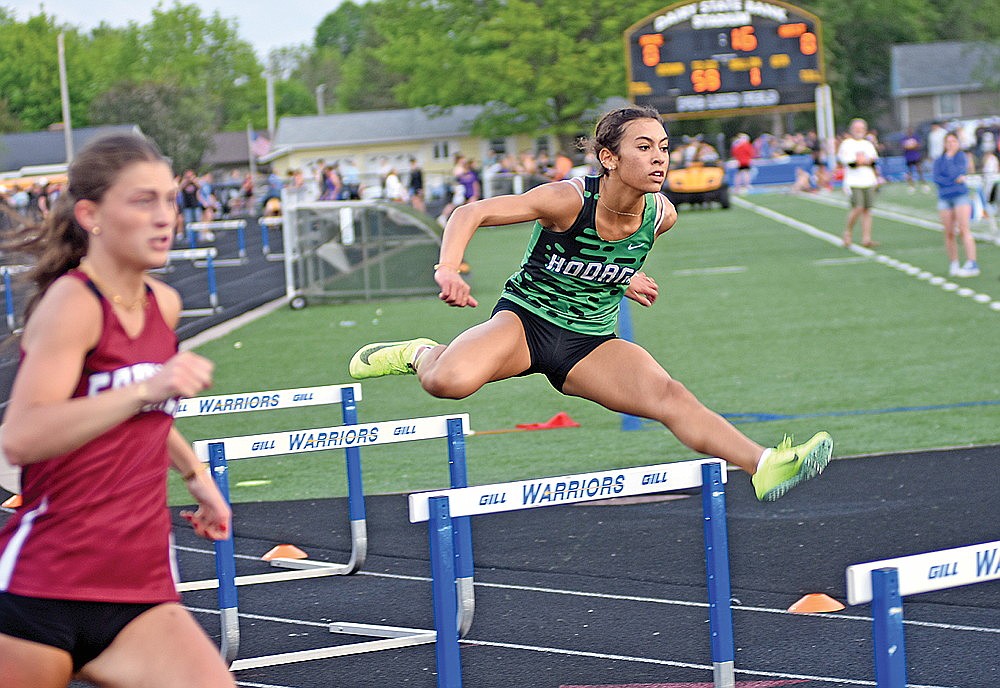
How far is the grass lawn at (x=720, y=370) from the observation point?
9438 millimetres

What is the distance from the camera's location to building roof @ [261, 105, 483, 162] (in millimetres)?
82688

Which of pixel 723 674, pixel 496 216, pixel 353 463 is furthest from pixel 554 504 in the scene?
pixel 353 463

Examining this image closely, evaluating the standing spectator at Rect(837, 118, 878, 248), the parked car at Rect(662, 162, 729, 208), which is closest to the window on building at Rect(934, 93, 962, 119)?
the parked car at Rect(662, 162, 729, 208)

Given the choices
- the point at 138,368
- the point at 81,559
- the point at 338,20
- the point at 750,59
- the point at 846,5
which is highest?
the point at 338,20

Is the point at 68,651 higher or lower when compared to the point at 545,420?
higher

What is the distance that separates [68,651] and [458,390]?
2.78 meters

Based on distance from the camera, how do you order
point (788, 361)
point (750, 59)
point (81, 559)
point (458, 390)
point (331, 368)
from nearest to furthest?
1. point (81, 559)
2. point (458, 390)
3. point (788, 361)
4. point (331, 368)
5. point (750, 59)

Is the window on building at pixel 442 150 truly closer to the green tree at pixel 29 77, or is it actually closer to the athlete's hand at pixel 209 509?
the green tree at pixel 29 77

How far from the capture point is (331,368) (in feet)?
45.8

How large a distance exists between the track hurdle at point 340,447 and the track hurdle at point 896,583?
243cm

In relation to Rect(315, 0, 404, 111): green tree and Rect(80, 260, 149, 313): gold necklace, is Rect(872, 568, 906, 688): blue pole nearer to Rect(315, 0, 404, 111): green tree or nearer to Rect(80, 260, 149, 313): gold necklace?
Rect(80, 260, 149, 313): gold necklace

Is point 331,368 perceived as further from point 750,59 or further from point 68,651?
point 750,59

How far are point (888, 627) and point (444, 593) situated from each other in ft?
4.95

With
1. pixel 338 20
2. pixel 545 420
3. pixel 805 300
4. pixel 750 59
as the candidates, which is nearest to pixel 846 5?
pixel 750 59
